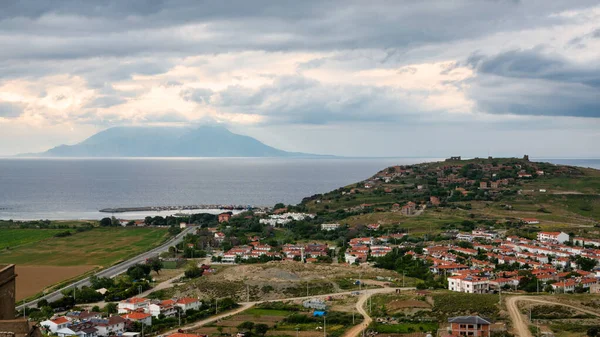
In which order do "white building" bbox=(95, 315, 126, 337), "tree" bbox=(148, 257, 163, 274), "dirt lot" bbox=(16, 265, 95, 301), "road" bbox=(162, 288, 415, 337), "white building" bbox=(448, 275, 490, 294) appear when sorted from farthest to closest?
1. "tree" bbox=(148, 257, 163, 274)
2. "dirt lot" bbox=(16, 265, 95, 301)
3. "white building" bbox=(448, 275, 490, 294)
4. "road" bbox=(162, 288, 415, 337)
5. "white building" bbox=(95, 315, 126, 337)

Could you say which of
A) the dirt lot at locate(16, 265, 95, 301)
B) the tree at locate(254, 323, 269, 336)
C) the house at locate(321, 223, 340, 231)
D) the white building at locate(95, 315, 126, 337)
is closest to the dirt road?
the tree at locate(254, 323, 269, 336)

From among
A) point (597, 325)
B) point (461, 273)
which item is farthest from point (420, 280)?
point (597, 325)

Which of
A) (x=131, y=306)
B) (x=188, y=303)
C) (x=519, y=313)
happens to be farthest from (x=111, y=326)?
(x=519, y=313)

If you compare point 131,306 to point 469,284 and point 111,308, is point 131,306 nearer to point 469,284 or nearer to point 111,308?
point 111,308

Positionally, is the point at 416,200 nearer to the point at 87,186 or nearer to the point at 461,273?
the point at 461,273

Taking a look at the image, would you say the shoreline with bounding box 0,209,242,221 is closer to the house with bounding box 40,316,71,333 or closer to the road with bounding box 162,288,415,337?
the road with bounding box 162,288,415,337

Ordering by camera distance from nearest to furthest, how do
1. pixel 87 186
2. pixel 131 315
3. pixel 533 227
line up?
pixel 131 315, pixel 533 227, pixel 87 186
